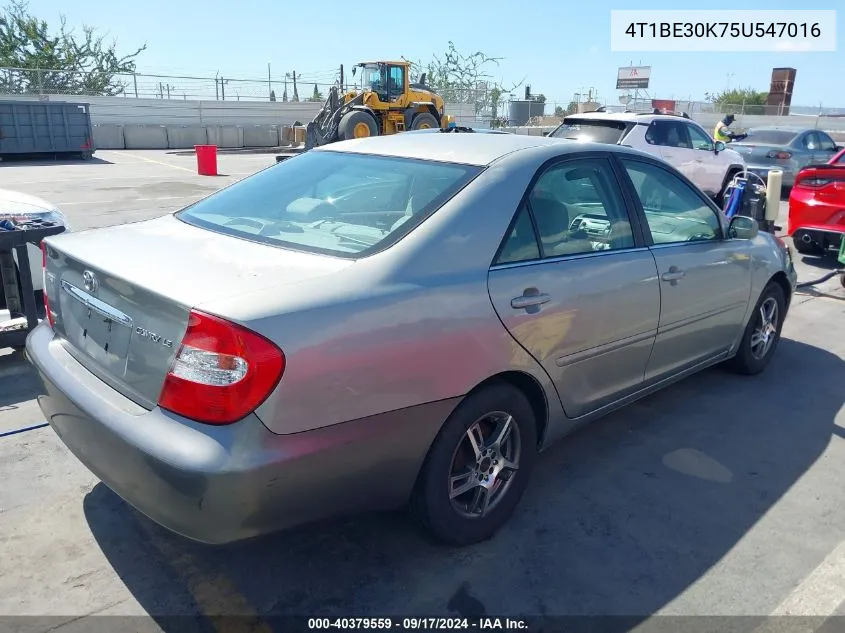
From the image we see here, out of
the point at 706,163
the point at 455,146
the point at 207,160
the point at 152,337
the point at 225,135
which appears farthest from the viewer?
the point at 225,135

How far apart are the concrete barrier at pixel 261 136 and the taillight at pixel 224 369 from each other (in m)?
29.9

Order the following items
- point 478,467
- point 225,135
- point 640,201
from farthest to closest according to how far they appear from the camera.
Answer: point 225,135 < point 640,201 < point 478,467

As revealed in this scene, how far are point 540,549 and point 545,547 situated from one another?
0.03m

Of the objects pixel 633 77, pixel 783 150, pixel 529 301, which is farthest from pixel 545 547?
pixel 633 77

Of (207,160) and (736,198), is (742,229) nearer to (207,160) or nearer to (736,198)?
(736,198)

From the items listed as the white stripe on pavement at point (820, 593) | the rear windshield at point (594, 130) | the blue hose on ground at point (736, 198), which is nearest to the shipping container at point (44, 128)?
the rear windshield at point (594, 130)

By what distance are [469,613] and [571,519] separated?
0.80 m

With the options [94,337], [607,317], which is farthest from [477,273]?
[94,337]

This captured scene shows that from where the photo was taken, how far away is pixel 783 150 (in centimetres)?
1419

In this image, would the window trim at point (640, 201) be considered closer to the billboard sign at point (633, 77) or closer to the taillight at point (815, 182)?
the taillight at point (815, 182)

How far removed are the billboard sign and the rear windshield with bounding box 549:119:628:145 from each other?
155 feet

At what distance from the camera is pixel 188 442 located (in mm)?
2143

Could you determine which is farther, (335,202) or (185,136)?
(185,136)

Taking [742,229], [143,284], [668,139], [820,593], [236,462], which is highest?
[668,139]
